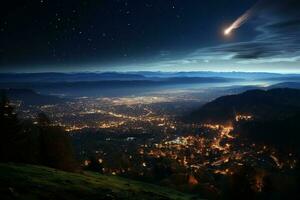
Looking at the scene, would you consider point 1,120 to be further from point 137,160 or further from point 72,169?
point 137,160

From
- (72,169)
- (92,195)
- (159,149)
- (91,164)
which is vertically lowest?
(159,149)

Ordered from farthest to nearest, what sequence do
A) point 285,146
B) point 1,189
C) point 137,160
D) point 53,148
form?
point 285,146, point 137,160, point 53,148, point 1,189

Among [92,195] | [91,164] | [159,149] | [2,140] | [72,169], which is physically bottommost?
[159,149]

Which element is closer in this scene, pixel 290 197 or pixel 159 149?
pixel 290 197

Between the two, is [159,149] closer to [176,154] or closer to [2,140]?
[176,154]

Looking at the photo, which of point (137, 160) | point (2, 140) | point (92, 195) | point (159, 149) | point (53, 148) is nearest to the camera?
point (92, 195)

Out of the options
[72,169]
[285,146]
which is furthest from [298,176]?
[285,146]

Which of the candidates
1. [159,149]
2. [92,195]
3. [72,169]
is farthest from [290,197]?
[159,149]

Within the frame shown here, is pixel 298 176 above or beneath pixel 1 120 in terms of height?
beneath

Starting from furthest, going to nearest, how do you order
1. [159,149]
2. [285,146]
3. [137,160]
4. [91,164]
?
[159,149] → [285,146] → [137,160] → [91,164]
